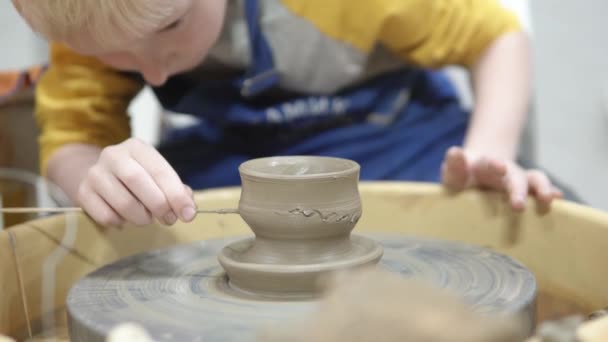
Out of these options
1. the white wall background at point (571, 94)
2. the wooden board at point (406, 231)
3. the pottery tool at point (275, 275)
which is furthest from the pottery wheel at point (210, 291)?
the white wall background at point (571, 94)

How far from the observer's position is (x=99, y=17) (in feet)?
2.84

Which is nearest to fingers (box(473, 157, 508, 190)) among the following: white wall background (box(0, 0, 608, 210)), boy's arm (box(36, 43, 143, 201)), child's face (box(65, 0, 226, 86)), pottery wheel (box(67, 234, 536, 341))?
pottery wheel (box(67, 234, 536, 341))

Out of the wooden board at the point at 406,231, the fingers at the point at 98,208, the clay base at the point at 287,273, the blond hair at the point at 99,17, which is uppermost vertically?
the blond hair at the point at 99,17

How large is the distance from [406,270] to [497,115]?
1.75 ft

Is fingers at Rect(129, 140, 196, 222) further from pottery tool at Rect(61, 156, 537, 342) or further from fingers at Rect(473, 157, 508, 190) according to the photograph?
fingers at Rect(473, 157, 508, 190)

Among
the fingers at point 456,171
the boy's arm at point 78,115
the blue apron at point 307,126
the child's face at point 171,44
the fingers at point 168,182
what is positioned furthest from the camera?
the blue apron at point 307,126

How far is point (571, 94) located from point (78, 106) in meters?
1.63

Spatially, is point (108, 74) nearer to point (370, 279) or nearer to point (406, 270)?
point (406, 270)

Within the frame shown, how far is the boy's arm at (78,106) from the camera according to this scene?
1.30 metres

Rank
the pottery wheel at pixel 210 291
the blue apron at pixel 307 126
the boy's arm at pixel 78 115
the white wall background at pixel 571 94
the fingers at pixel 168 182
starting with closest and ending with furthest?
the pottery wheel at pixel 210 291 → the fingers at pixel 168 182 → the boy's arm at pixel 78 115 → the blue apron at pixel 307 126 → the white wall background at pixel 571 94

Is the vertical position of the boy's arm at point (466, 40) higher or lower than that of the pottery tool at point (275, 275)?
higher

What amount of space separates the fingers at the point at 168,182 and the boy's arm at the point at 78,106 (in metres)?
0.43

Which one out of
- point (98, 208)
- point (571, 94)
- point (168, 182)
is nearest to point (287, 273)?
point (168, 182)

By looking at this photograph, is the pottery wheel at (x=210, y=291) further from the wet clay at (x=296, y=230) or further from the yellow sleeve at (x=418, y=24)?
the yellow sleeve at (x=418, y=24)
